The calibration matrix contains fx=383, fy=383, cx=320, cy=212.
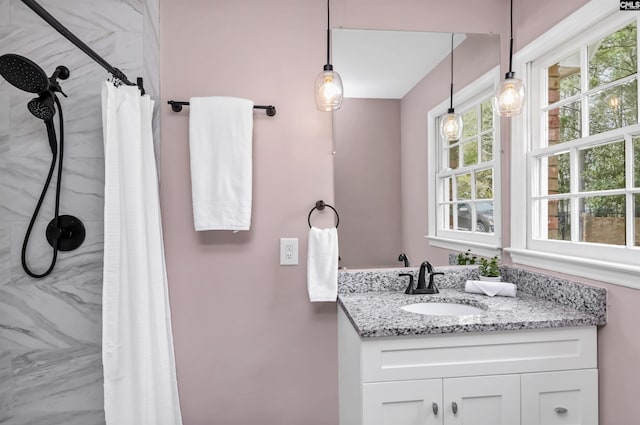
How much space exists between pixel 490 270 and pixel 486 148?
0.63 meters

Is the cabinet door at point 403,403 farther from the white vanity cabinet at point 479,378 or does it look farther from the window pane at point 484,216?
the window pane at point 484,216

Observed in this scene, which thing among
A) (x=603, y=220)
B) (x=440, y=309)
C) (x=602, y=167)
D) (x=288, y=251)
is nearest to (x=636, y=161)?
(x=602, y=167)

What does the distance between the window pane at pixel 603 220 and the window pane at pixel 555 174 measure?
0.13 meters

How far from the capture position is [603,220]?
4.84ft

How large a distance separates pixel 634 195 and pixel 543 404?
0.81 m

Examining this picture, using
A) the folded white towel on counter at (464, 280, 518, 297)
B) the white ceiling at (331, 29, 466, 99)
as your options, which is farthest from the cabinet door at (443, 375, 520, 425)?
the white ceiling at (331, 29, 466, 99)

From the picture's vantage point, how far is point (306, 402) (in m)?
1.87

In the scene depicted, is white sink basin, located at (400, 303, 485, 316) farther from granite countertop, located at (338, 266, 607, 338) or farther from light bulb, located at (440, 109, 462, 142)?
light bulb, located at (440, 109, 462, 142)

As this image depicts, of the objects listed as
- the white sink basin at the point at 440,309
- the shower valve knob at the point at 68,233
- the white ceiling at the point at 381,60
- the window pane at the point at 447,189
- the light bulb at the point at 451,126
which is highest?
the white ceiling at the point at 381,60

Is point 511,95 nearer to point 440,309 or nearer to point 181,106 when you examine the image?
point 440,309

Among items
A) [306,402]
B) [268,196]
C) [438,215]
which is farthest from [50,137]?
[438,215]

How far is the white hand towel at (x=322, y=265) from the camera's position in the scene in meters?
1.75

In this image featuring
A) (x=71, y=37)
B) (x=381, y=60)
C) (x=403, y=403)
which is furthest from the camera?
(x=381, y=60)

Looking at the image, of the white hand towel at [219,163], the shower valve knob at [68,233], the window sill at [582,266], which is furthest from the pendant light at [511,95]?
the shower valve knob at [68,233]
